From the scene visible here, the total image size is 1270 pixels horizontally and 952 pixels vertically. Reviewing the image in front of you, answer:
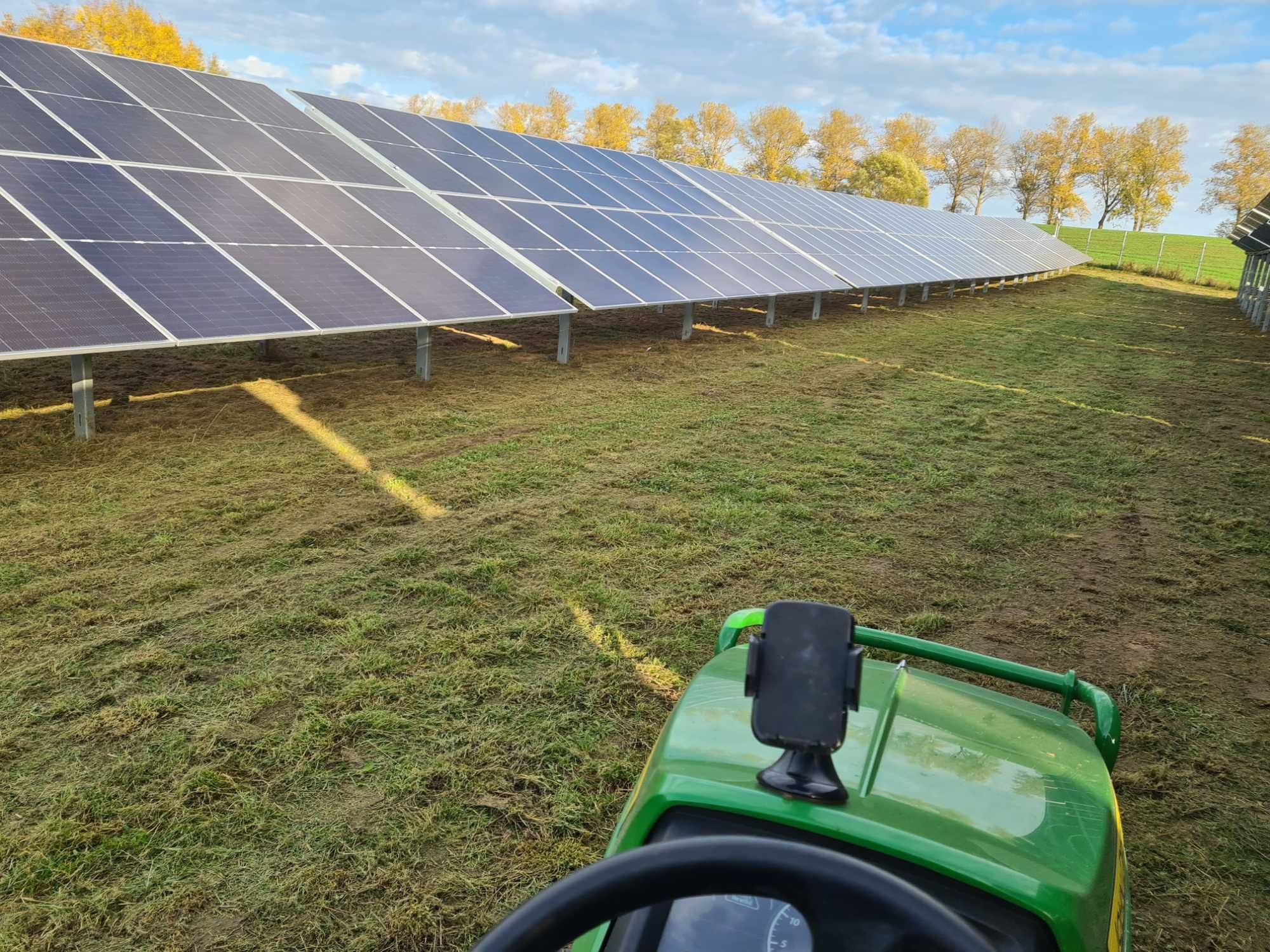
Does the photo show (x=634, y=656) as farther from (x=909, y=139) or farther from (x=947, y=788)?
(x=909, y=139)

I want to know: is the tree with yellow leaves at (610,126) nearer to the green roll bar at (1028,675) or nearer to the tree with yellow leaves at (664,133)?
the tree with yellow leaves at (664,133)

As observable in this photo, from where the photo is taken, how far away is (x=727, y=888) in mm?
818

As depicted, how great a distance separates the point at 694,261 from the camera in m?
14.6

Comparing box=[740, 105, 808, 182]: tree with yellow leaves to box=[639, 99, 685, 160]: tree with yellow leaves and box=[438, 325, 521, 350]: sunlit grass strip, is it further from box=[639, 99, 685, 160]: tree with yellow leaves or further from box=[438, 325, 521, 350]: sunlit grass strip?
box=[438, 325, 521, 350]: sunlit grass strip

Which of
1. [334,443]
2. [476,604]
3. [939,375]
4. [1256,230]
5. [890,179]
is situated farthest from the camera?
[890,179]

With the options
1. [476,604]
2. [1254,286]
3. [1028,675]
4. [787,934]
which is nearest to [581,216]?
[476,604]

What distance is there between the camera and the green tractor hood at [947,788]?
1.55 metres

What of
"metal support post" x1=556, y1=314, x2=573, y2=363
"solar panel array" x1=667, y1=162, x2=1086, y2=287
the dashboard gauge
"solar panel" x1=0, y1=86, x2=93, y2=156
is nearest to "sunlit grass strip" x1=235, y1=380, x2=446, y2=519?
"solar panel" x1=0, y1=86, x2=93, y2=156

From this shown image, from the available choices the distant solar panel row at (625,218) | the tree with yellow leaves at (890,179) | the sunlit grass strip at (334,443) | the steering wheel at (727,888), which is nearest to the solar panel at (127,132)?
the sunlit grass strip at (334,443)

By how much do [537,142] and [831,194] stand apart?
608 inches

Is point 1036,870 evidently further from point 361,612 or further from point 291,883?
point 361,612

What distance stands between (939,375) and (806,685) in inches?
500

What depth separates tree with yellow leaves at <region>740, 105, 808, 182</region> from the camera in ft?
249

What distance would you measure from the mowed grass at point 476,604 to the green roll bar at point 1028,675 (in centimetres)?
100
